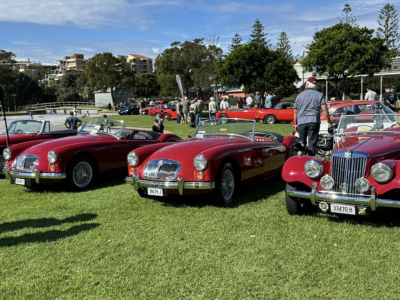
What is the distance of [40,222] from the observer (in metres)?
5.71

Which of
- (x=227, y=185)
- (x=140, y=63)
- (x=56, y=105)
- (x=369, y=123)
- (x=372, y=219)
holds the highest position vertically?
(x=140, y=63)

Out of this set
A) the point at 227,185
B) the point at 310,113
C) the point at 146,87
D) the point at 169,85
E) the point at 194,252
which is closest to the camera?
the point at 194,252

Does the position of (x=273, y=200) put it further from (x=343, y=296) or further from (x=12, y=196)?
(x=12, y=196)

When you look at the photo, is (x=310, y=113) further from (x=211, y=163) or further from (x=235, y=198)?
(x=211, y=163)

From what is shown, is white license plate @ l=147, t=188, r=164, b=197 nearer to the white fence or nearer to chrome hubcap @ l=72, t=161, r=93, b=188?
chrome hubcap @ l=72, t=161, r=93, b=188

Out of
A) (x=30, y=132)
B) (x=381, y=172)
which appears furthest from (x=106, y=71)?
(x=381, y=172)

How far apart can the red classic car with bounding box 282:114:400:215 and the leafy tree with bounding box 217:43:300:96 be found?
28515mm

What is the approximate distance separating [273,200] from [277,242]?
1879 millimetres

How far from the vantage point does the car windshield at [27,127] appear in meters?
10.4

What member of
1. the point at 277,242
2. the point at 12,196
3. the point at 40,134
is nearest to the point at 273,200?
the point at 277,242

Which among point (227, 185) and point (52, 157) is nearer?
point (227, 185)

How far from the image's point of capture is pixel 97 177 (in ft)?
26.8

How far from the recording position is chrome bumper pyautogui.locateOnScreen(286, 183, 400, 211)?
4.52m

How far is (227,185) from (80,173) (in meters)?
3.44
